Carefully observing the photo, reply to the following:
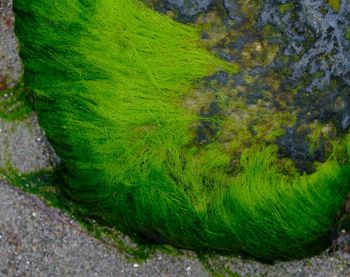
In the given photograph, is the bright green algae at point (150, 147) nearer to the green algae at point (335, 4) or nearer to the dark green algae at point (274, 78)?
the dark green algae at point (274, 78)

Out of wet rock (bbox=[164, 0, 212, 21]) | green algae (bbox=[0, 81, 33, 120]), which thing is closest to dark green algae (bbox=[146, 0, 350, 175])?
wet rock (bbox=[164, 0, 212, 21])

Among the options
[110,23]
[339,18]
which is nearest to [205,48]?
[110,23]

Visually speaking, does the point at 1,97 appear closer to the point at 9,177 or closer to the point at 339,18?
the point at 9,177

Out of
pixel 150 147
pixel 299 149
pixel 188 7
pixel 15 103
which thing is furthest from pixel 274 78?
pixel 15 103

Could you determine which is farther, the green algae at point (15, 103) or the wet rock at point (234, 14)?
the green algae at point (15, 103)

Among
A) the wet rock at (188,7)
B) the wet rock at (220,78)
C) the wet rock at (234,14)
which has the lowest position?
the wet rock at (220,78)

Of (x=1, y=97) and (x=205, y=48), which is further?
(x=1, y=97)

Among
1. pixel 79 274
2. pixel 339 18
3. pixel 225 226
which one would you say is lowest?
pixel 79 274

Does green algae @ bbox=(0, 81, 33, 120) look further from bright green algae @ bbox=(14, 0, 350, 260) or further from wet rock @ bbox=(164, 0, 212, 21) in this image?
wet rock @ bbox=(164, 0, 212, 21)

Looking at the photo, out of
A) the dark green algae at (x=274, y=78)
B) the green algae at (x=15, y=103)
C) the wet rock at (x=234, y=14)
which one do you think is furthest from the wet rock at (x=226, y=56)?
the green algae at (x=15, y=103)
